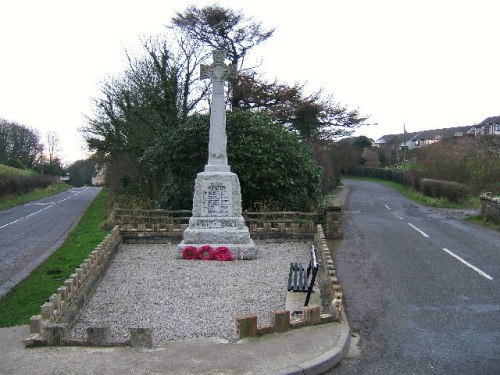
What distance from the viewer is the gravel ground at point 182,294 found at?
7.28m

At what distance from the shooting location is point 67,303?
294 inches

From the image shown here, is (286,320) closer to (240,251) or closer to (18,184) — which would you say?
(240,251)

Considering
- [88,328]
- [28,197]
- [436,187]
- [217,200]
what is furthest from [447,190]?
[28,197]

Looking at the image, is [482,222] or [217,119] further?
[482,222]

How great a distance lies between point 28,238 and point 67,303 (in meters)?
11.5

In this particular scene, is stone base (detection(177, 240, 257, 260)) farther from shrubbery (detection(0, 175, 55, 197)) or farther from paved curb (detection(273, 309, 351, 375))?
shrubbery (detection(0, 175, 55, 197))

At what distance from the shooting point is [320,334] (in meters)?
6.39

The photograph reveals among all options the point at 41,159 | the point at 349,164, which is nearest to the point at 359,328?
the point at 349,164

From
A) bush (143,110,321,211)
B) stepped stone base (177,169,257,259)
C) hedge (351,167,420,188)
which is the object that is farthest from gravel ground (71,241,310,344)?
hedge (351,167,420,188)

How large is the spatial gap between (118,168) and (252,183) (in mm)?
13257

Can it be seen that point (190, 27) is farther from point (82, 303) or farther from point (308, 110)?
point (82, 303)

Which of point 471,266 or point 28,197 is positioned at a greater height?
point 28,197

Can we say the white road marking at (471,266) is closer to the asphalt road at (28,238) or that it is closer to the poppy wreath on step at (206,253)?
the poppy wreath on step at (206,253)

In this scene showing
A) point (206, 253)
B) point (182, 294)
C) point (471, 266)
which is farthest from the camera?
point (206, 253)
